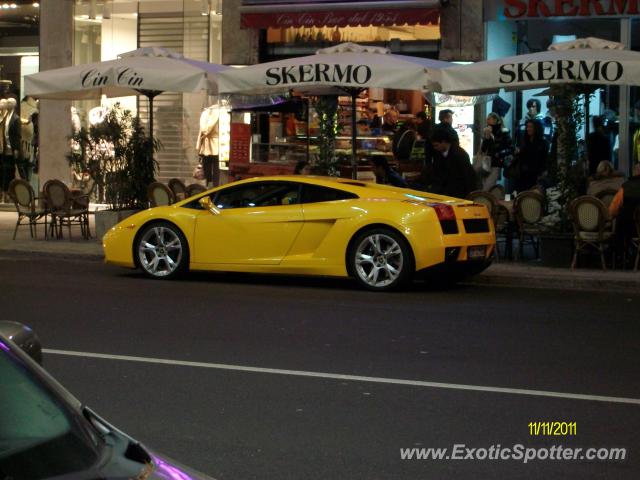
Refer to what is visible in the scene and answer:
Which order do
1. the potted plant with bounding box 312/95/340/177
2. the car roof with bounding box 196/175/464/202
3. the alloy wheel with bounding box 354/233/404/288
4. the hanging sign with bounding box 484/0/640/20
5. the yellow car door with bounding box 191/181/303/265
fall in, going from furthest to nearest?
the hanging sign with bounding box 484/0/640/20
the potted plant with bounding box 312/95/340/177
the yellow car door with bounding box 191/181/303/265
the car roof with bounding box 196/175/464/202
the alloy wheel with bounding box 354/233/404/288

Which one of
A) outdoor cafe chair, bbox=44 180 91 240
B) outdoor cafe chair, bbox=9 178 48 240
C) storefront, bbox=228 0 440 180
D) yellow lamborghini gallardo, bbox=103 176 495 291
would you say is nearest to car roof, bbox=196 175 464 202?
yellow lamborghini gallardo, bbox=103 176 495 291

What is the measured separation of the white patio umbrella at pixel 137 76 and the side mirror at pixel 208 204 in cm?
326

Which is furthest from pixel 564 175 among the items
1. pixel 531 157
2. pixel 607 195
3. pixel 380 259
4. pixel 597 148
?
pixel 597 148

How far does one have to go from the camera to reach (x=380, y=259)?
13.2 m

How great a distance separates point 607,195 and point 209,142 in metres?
9.69

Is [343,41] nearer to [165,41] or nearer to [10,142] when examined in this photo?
[165,41]

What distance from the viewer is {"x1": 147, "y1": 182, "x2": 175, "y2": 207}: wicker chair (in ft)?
58.3

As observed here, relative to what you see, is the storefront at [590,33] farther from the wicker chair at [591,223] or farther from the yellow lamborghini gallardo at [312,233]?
the yellow lamborghini gallardo at [312,233]

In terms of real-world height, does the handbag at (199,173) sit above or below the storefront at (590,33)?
below

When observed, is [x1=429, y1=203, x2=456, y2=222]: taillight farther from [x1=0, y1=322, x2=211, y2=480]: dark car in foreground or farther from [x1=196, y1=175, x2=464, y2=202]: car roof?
[x1=0, y1=322, x2=211, y2=480]: dark car in foreground

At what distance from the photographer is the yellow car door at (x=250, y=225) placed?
1367cm

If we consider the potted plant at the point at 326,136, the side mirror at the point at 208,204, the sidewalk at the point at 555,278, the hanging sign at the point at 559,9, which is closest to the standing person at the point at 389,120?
the hanging sign at the point at 559,9

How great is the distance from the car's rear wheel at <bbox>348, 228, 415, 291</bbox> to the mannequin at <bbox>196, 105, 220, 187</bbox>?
33.4ft

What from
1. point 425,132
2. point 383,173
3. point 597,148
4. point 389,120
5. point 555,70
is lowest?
point 383,173
